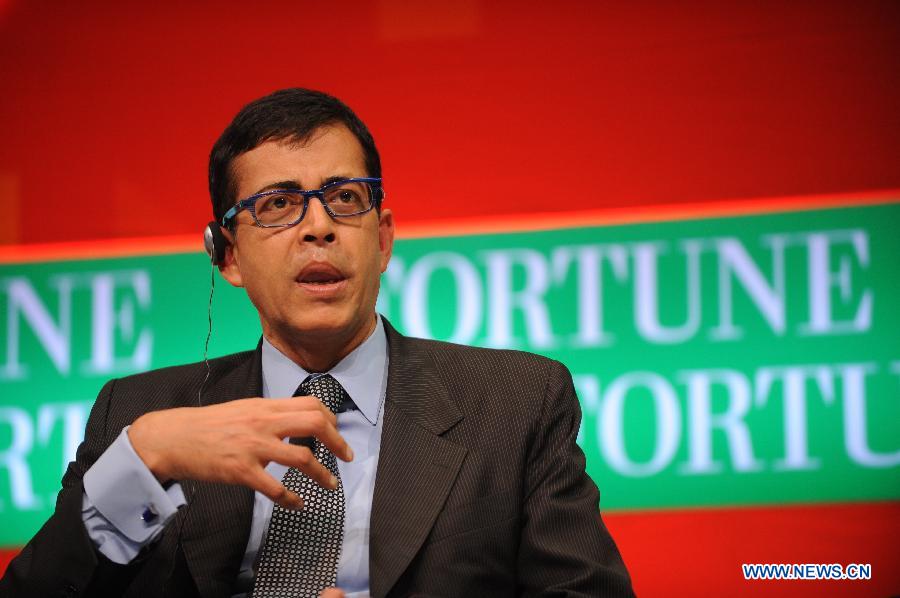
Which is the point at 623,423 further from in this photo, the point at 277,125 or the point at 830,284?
the point at 277,125

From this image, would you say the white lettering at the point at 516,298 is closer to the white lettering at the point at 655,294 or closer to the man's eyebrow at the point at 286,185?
the white lettering at the point at 655,294

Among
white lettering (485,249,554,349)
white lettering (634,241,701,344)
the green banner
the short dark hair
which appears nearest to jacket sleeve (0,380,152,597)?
the short dark hair

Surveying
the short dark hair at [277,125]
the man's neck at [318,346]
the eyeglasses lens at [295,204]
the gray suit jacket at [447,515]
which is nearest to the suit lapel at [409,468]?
the gray suit jacket at [447,515]

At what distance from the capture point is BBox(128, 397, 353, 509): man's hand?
152cm

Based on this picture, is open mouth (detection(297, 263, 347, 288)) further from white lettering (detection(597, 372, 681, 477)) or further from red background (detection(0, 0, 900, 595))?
white lettering (detection(597, 372, 681, 477))

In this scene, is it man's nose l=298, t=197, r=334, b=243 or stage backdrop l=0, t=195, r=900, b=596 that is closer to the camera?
man's nose l=298, t=197, r=334, b=243

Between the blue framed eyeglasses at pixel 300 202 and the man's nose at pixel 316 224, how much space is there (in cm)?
1

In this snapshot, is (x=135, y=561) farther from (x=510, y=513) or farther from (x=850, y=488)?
(x=850, y=488)

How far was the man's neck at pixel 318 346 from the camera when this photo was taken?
200cm

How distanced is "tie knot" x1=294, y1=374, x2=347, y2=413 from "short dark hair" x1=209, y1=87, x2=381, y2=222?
0.41 meters

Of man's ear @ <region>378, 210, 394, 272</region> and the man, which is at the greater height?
man's ear @ <region>378, 210, 394, 272</region>

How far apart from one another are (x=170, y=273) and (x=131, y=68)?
0.67 m

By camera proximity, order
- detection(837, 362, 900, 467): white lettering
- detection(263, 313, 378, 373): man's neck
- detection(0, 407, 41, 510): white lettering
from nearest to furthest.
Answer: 1. detection(263, 313, 378, 373): man's neck
2. detection(837, 362, 900, 467): white lettering
3. detection(0, 407, 41, 510): white lettering

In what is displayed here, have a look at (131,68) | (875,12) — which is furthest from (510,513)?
(131,68)
